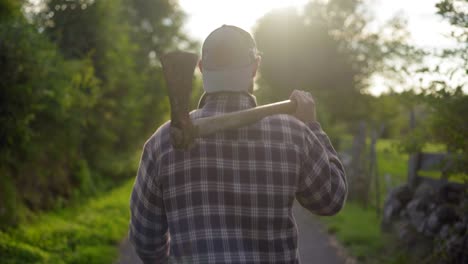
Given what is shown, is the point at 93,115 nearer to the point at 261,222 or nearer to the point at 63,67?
the point at 63,67

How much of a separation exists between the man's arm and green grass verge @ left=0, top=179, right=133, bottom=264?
5.33 m

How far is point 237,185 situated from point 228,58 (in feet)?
1.81

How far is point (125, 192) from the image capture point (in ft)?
50.2

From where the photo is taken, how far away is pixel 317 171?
255 centimetres

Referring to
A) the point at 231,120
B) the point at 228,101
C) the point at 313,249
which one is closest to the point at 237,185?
the point at 231,120

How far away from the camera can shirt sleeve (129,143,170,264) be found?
255 cm

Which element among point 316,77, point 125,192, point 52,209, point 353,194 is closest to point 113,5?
point 125,192

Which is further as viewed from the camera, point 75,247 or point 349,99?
point 349,99

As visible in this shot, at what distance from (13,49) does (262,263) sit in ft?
22.9

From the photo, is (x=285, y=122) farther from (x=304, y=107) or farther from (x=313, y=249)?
(x=313, y=249)

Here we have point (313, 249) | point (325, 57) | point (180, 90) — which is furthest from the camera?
point (325, 57)

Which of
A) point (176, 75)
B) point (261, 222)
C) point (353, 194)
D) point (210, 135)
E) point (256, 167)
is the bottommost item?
point (353, 194)

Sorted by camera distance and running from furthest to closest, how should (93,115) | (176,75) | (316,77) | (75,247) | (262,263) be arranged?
(316,77)
(93,115)
(75,247)
(262,263)
(176,75)

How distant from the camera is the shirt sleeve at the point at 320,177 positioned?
8.36 feet
